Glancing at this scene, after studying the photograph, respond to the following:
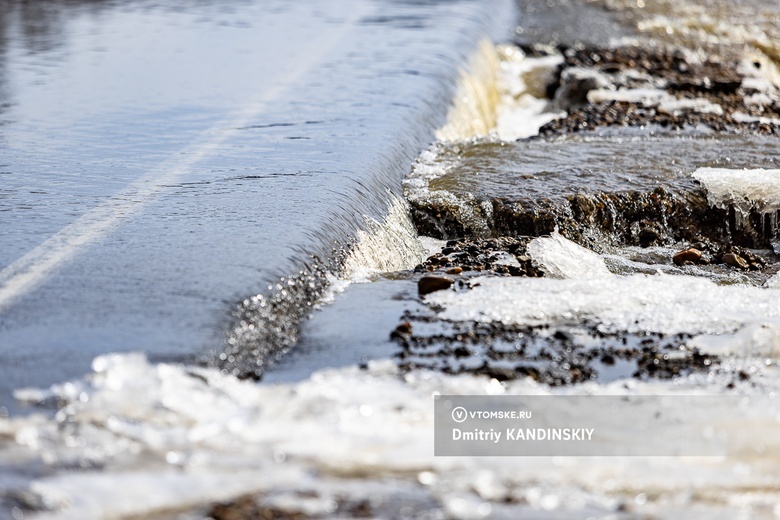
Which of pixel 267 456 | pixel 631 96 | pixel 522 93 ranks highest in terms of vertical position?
pixel 267 456

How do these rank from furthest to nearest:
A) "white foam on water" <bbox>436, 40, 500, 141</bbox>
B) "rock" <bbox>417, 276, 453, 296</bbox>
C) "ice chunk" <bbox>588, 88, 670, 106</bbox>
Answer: "ice chunk" <bbox>588, 88, 670, 106</bbox> < "white foam on water" <bbox>436, 40, 500, 141</bbox> < "rock" <bbox>417, 276, 453, 296</bbox>

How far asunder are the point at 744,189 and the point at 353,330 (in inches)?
139

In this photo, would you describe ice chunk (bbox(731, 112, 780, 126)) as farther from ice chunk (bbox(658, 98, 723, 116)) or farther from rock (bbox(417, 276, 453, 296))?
rock (bbox(417, 276, 453, 296))

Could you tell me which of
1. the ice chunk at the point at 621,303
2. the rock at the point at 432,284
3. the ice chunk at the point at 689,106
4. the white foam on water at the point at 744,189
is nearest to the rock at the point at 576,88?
the ice chunk at the point at 689,106

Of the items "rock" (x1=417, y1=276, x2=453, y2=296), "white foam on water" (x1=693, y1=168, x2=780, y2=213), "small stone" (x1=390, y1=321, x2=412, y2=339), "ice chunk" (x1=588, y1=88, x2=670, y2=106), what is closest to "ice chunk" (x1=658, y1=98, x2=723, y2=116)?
"ice chunk" (x1=588, y1=88, x2=670, y2=106)

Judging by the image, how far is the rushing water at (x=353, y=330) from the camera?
10.6ft

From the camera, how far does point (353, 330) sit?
4598 millimetres

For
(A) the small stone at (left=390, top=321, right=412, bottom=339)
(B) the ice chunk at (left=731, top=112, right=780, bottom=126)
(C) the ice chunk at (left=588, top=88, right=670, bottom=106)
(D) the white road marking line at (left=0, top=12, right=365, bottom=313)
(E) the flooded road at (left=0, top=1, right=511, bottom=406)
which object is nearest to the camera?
(E) the flooded road at (left=0, top=1, right=511, bottom=406)

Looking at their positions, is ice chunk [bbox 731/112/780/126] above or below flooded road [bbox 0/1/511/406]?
below

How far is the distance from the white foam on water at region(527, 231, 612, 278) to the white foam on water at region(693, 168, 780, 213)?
1347 millimetres

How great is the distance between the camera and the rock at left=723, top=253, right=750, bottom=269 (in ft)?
19.8

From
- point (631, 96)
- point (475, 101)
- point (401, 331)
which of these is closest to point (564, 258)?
point (401, 331)

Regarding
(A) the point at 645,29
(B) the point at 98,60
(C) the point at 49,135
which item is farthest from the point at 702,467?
(A) the point at 645,29

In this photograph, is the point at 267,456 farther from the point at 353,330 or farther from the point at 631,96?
the point at 631,96
